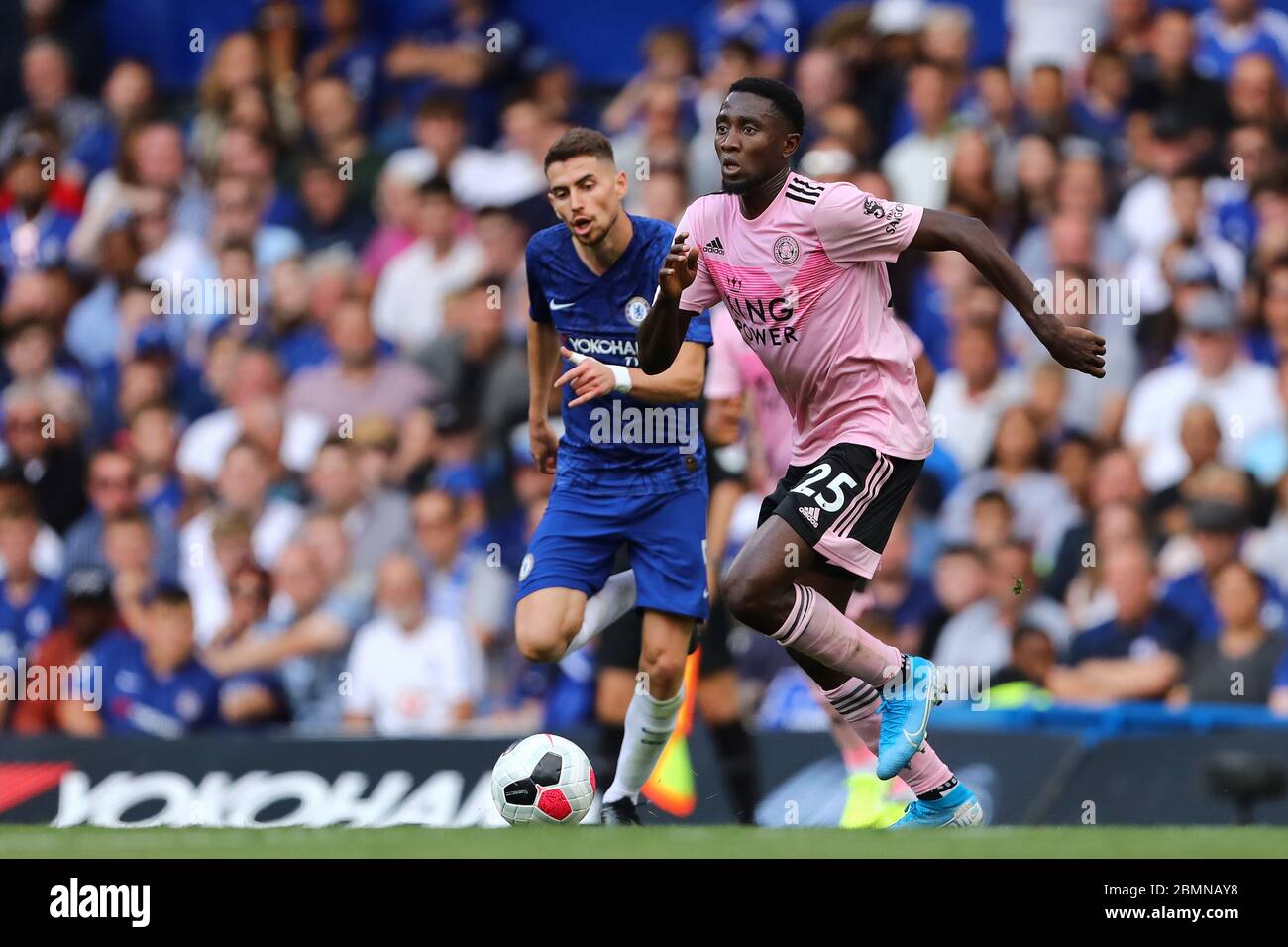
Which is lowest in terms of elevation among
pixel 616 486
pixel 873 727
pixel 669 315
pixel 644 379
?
pixel 873 727

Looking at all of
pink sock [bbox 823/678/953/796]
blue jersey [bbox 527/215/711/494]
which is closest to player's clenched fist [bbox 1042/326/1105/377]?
pink sock [bbox 823/678/953/796]

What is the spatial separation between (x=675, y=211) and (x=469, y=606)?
2.58m

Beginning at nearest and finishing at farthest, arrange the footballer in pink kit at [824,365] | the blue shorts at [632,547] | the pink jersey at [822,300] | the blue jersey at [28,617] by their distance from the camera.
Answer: the footballer in pink kit at [824,365]
the pink jersey at [822,300]
the blue shorts at [632,547]
the blue jersey at [28,617]

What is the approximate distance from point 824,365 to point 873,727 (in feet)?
4.43

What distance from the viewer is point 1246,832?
7629mm

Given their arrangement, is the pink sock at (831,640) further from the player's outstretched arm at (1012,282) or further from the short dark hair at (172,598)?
the short dark hair at (172,598)

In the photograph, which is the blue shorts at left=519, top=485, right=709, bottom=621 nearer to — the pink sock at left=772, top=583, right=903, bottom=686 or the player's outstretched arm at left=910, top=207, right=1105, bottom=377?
the pink sock at left=772, top=583, right=903, bottom=686

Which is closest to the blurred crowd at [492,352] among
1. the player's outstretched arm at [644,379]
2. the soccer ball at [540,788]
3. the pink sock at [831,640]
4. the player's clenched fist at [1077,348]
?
the player's outstretched arm at [644,379]

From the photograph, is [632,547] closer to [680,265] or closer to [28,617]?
[680,265]

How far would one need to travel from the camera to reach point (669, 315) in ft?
24.8

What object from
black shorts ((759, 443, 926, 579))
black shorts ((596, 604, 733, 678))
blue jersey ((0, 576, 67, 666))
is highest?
black shorts ((759, 443, 926, 579))

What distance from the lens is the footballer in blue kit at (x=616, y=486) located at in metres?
8.41

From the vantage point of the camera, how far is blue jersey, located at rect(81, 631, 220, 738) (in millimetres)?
12070

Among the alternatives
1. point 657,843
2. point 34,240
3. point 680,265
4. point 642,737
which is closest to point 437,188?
point 34,240
